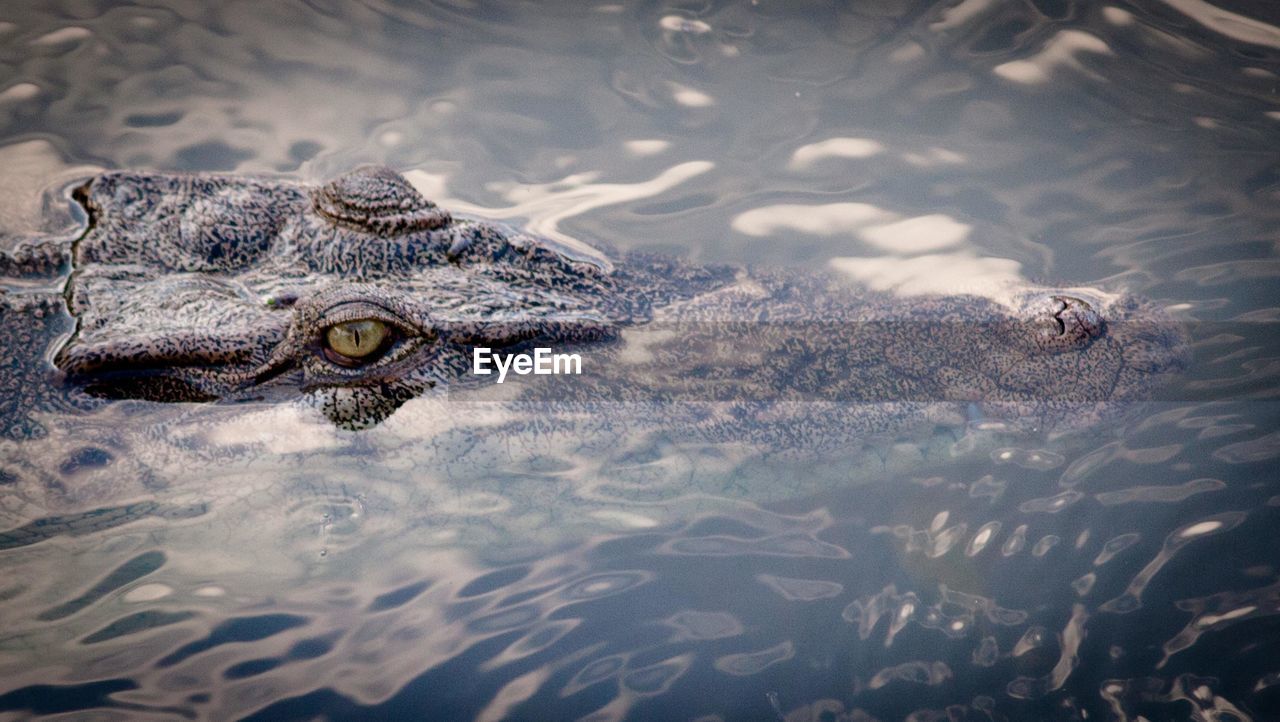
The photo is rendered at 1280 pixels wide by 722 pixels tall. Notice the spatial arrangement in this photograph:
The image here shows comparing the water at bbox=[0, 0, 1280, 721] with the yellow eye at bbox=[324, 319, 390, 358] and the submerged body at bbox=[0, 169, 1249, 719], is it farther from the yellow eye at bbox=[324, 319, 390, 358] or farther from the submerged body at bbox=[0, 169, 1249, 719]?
the yellow eye at bbox=[324, 319, 390, 358]

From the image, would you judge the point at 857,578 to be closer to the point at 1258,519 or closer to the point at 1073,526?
the point at 1073,526

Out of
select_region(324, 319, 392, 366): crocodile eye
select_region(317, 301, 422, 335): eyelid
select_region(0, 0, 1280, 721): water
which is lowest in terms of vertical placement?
select_region(0, 0, 1280, 721): water

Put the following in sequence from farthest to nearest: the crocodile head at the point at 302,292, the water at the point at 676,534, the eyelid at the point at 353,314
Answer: the crocodile head at the point at 302,292 < the eyelid at the point at 353,314 < the water at the point at 676,534

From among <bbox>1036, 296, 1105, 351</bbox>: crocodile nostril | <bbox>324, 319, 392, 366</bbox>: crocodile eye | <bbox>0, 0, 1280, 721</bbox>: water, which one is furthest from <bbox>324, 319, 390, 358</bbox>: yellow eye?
<bbox>1036, 296, 1105, 351</bbox>: crocodile nostril

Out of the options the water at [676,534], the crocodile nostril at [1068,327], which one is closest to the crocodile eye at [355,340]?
the water at [676,534]

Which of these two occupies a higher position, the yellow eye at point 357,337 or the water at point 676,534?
the yellow eye at point 357,337

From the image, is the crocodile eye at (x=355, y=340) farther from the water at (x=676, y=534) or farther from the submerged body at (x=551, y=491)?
the water at (x=676, y=534)

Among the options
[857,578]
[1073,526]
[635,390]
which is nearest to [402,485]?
[635,390]
